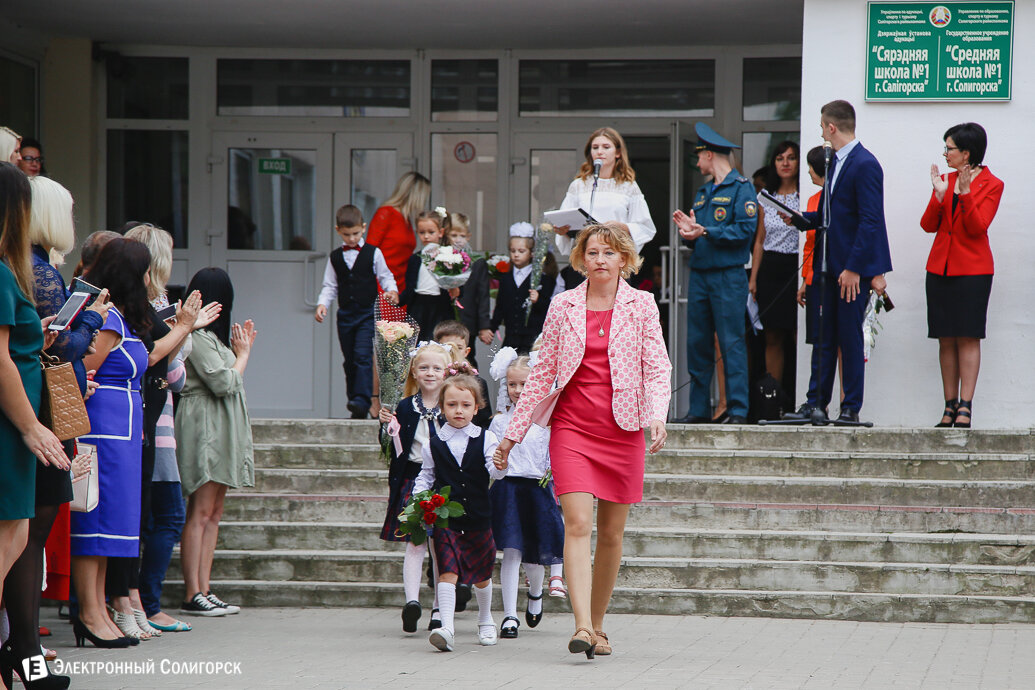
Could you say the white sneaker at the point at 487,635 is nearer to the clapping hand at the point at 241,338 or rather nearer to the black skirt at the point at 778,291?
the clapping hand at the point at 241,338

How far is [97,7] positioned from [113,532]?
22.0ft

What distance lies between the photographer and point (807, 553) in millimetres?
7516

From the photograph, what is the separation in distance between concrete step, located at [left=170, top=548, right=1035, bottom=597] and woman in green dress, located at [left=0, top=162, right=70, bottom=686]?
3.06 m

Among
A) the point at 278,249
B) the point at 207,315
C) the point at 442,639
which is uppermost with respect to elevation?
the point at 278,249

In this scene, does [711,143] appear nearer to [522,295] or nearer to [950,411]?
[522,295]

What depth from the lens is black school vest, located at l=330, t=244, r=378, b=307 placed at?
10.4 metres

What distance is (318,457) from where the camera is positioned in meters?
9.02

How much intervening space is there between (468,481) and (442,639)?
845 millimetres

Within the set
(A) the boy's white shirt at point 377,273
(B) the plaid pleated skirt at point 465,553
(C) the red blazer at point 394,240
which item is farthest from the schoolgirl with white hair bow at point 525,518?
(C) the red blazer at point 394,240

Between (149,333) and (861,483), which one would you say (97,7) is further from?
(861,483)

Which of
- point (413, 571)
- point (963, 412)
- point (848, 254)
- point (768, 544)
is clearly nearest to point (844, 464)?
point (768, 544)

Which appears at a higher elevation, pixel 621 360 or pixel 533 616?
pixel 621 360

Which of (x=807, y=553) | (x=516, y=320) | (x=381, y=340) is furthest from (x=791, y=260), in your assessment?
(x=381, y=340)

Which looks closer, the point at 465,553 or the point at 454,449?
the point at 465,553
